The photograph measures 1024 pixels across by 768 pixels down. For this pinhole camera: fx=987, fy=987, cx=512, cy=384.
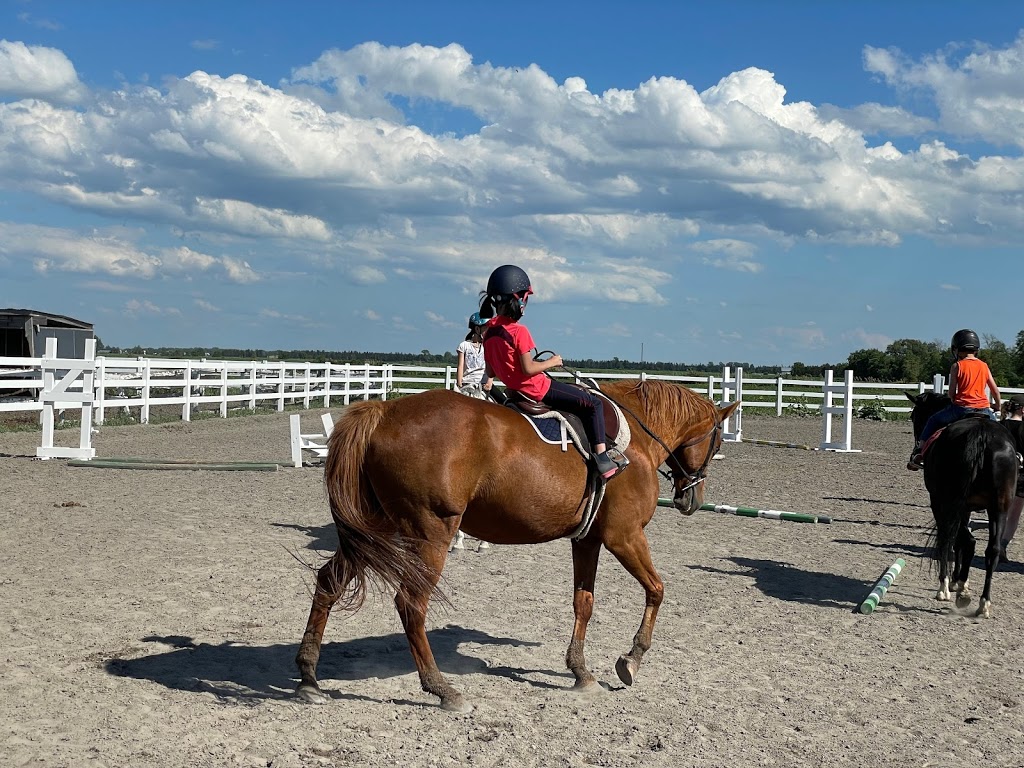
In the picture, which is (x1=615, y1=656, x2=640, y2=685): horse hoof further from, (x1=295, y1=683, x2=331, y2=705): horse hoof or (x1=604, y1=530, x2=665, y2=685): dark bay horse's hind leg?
(x1=295, y1=683, x2=331, y2=705): horse hoof

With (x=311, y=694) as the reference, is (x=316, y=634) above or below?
above

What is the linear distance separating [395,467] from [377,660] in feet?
5.18

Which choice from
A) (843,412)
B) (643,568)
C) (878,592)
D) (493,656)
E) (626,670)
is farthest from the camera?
(843,412)

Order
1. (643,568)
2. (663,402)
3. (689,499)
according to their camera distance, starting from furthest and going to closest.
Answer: (689,499) → (663,402) → (643,568)

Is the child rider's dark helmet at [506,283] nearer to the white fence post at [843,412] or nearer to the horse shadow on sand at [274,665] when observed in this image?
the horse shadow on sand at [274,665]

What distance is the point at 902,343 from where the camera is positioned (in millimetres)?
67188

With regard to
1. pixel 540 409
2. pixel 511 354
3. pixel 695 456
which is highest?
pixel 511 354

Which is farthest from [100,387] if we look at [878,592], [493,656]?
[878,592]

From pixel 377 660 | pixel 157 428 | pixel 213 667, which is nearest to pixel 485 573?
pixel 377 660

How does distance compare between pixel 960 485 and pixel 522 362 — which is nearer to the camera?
pixel 522 362

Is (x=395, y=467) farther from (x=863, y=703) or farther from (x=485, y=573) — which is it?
(x=485, y=573)

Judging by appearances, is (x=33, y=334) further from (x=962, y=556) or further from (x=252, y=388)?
(x=962, y=556)

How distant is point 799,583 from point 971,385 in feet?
7.73

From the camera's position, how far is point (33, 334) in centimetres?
3206
